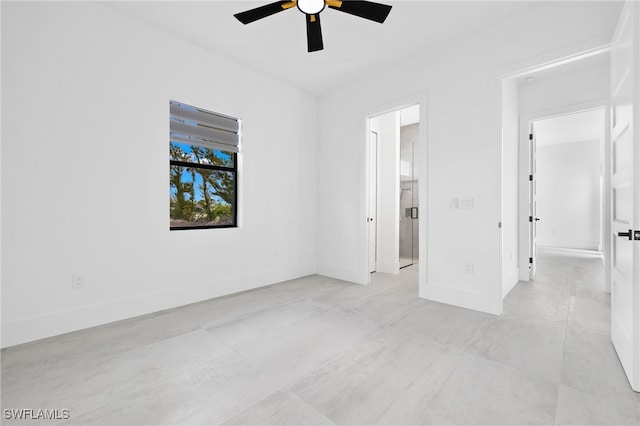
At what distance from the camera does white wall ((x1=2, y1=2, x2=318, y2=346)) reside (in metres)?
2.18

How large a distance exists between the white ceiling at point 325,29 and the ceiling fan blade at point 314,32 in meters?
0.43

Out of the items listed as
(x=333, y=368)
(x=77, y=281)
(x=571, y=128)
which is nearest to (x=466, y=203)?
(x=333, y=368)

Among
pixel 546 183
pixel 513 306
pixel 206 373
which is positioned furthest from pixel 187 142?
pixel 546 183

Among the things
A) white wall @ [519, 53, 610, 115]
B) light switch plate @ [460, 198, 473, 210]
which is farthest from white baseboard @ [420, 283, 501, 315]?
white wall @ [519, 53, 610, 115]

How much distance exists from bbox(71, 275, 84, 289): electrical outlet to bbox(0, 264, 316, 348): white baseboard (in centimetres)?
19

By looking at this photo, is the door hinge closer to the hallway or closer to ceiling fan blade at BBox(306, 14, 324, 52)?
the hallway

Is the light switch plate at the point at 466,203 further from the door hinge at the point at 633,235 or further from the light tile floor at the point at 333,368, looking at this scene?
the door hinge at the point at 633,235

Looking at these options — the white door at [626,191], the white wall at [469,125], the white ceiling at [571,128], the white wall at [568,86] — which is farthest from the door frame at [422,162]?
the white ceiling at [571,128]

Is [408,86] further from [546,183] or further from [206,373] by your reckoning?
[546,183]

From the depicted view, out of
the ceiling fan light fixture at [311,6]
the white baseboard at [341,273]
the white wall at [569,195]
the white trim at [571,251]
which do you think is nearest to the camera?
the ceiling fan light fixture at [311,6]

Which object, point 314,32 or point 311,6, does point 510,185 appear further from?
point 311,6

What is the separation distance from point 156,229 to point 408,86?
3.25 meters

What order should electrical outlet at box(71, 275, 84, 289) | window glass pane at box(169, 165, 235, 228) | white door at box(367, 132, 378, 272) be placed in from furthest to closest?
white door at box(367, 132, 378, 272) → window glass pane at box(169, 165, 235, 228) → electrical outlet at box(71, 275, 84, 289)

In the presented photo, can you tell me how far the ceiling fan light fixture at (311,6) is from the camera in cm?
199
